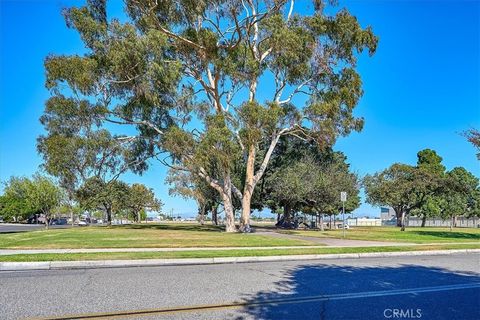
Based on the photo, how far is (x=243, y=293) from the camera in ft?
25.1

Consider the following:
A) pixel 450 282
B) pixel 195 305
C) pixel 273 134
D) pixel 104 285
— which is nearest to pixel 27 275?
pixel 104 285

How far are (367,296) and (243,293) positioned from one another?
218cm

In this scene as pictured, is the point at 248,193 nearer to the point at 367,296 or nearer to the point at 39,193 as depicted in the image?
the point at 367,296

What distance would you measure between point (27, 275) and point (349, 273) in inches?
298

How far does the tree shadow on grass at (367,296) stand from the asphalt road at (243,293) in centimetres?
1

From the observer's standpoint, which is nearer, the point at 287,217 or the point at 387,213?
the point at 287,217

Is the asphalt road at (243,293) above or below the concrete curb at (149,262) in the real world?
above

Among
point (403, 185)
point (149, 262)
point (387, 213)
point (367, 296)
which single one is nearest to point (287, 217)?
point (403, 185)

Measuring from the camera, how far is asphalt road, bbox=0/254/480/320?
6.26 m

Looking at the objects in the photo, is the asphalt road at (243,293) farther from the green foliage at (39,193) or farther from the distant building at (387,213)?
the distant building at (387,213)

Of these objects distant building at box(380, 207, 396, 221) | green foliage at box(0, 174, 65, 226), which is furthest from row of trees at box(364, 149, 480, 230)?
distant building at box(380, 207, 396, 221)

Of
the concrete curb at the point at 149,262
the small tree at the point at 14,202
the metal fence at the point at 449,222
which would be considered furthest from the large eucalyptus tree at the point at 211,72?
the metal fence at the point at 449,222

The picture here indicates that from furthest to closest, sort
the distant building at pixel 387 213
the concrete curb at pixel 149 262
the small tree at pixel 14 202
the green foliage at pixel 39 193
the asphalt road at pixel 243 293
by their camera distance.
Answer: the distant building at pixel 387 213 → the small tree at pixel 14 202 → the green foliage at pixel 39 193 → the concrete curb at pixel 149 262 → the asphalt road at pixel 243 293

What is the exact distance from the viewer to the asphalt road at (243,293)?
6.26 m
